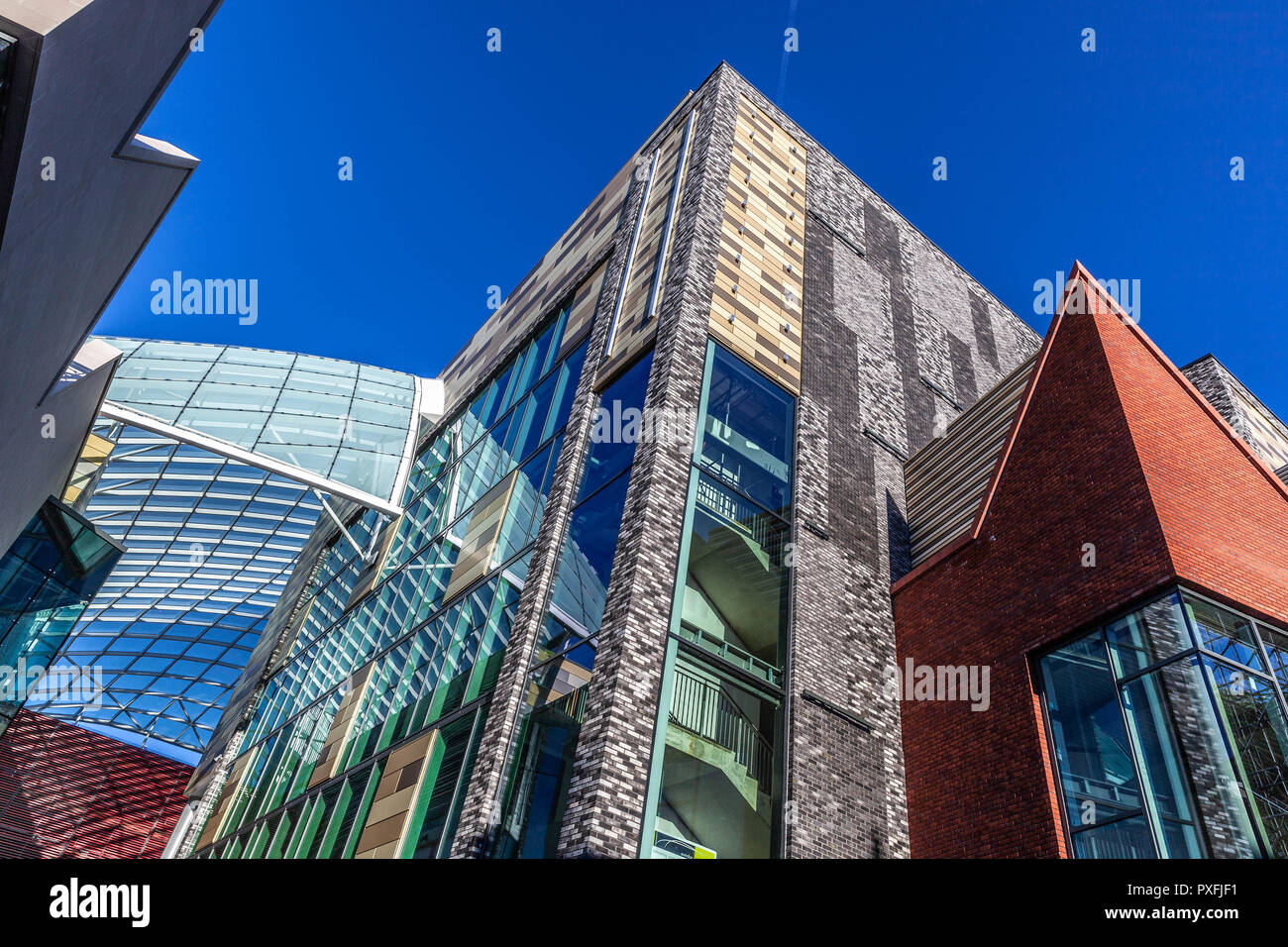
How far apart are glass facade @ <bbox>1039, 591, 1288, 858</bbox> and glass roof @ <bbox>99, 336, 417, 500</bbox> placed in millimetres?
20881

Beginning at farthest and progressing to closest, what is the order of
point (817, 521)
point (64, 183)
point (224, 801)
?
point (224, 801) → point (817, 521) → point (64, 183)

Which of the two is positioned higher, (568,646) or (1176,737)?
(568,646)

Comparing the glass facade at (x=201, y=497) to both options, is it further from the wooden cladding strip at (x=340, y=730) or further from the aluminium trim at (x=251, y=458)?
the wooden cladding strip at (x=340, y=730)

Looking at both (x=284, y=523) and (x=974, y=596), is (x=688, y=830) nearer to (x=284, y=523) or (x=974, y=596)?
(x=974, y=596)

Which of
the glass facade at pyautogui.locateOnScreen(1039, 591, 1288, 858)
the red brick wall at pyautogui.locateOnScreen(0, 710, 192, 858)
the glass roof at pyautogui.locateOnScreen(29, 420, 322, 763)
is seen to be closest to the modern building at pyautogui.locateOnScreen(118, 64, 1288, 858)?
the glass facade at pyautogui.locateOnScreen(1039, 591, 1288, 858)

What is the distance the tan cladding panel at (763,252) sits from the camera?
17.4m

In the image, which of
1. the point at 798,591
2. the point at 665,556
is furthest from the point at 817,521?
the point at 665,556

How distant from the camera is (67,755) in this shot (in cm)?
4759

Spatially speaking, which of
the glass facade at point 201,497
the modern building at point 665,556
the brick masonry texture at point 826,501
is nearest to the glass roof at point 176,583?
the glass facade at point 201,497

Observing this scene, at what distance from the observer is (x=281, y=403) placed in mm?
29234

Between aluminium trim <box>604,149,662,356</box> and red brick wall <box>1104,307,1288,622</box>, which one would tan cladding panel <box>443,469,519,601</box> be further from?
red brick wall <box>1104,307,1288,622</box>

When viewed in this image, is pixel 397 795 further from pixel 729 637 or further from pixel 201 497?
pixel 201 497

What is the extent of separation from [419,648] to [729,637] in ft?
27.8

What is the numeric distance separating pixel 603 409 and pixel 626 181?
9.94 m
